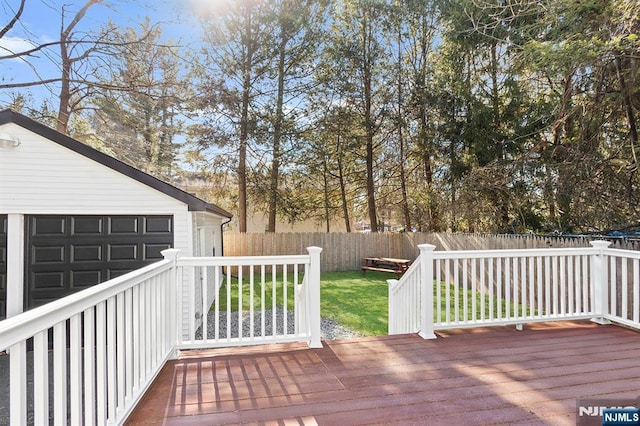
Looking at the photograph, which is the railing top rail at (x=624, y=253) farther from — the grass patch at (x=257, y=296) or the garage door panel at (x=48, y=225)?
the garage door panel at (x=48, y=225)

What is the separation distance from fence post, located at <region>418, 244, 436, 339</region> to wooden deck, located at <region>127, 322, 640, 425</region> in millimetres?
144

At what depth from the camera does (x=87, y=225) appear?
5586 millimetres

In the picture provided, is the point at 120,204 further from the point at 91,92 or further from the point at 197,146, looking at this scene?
the point at 197,146

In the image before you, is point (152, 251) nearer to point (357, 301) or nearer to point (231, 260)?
point (231, 260)

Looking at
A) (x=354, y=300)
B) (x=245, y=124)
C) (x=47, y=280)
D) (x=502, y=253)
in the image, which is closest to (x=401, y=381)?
(x=502, y=253)

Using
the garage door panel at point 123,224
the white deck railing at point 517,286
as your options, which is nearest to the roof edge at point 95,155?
the garage door panel at point 123,224

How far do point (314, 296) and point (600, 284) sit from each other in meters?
3.65

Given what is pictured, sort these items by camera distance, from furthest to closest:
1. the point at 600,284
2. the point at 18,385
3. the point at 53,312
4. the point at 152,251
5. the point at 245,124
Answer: the point at 245,124
the point at 152,251
the point at 600,284
the point at 53,312
the point at 18,385

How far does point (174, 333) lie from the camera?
343 centimetres

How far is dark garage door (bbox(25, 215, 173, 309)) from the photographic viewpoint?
17.8 ft

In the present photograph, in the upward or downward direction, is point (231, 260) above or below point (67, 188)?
below

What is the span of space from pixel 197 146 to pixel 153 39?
4299 mm

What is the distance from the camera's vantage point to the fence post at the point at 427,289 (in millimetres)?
3859

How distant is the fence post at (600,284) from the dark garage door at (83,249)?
619 centimetres
